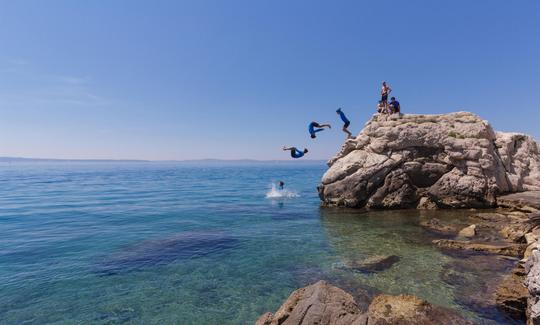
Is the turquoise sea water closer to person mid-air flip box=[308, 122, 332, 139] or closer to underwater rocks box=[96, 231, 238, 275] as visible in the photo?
underwater rocks box=[96, 231, 238, 275]

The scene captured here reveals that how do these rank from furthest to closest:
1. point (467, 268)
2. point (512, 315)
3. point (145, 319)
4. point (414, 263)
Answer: point (414, 263) → point (467, 268) → point (145, 319) → point (512, 315)

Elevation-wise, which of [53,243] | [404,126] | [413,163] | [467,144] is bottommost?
[53,243]

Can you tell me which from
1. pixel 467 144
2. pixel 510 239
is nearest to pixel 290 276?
pixel 510 239

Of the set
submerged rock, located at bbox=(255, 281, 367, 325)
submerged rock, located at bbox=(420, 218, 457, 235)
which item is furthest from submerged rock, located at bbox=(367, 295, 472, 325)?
submerged rock, located at bbox=(420, 218, 457, 235)

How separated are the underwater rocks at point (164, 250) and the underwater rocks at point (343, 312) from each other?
30.8 ft

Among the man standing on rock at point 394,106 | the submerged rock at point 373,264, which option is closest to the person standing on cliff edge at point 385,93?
the man standing on rock at point 394,106

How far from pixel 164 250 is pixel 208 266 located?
13.0 ft

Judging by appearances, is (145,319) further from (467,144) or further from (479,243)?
(467,144)

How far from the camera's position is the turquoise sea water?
31.5ft

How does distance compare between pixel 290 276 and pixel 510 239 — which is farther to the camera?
pixel 510 239

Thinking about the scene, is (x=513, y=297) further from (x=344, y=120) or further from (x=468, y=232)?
(x=344, y=120)

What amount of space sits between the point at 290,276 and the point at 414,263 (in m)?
5.55

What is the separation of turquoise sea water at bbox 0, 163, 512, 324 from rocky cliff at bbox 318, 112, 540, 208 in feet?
7.99

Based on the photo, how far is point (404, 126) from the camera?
2480 cm
